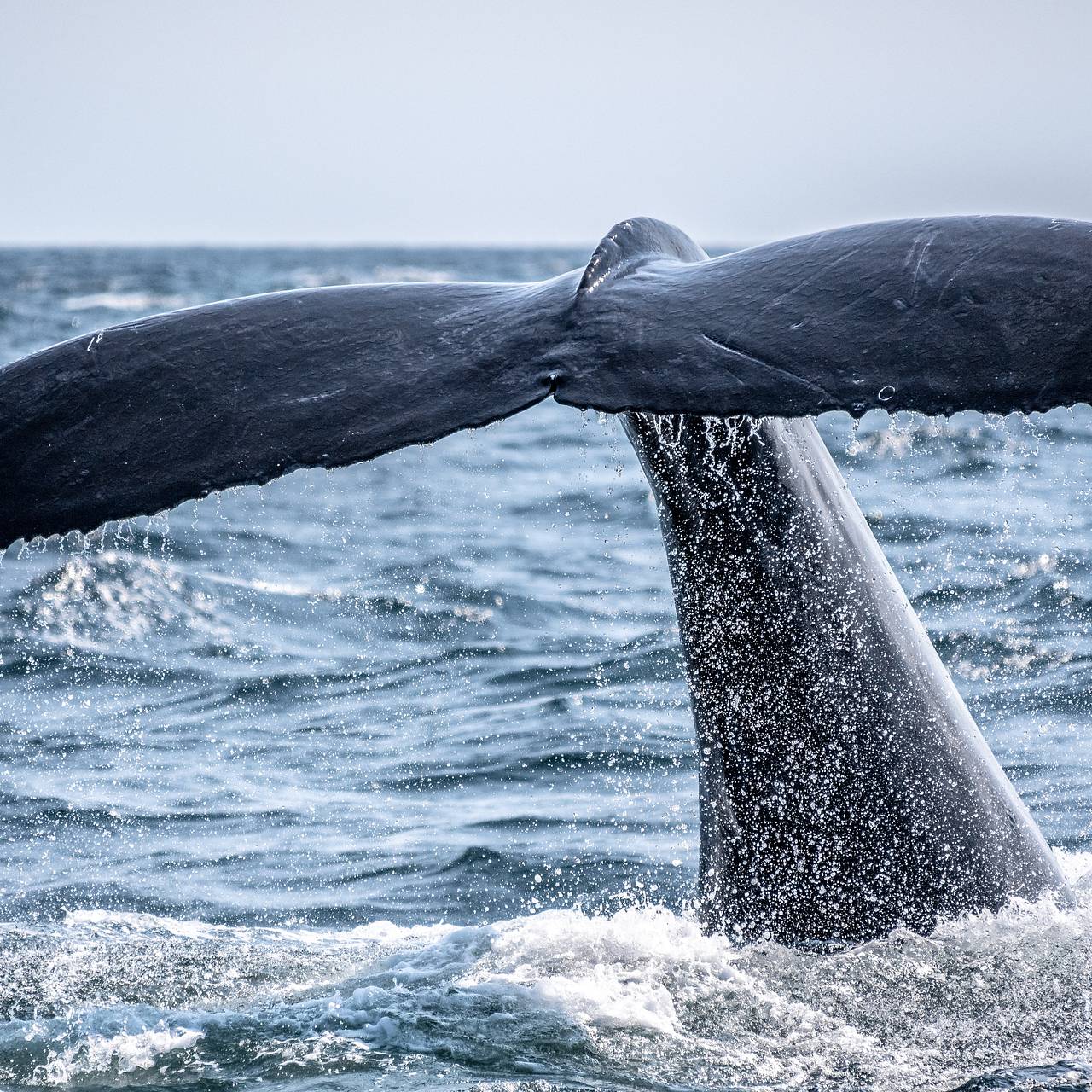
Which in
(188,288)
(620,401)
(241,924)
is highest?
(188,288)

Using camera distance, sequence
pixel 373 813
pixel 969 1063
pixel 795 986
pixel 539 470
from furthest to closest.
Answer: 1. pixel 539 470
2. pixel 373 813
3. pixel 795 986
4. pixel 969 1063

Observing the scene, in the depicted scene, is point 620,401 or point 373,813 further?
point 373,813

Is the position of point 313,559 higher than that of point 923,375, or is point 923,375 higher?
point 923,375

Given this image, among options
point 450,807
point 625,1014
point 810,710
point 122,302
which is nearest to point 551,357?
point 810,710

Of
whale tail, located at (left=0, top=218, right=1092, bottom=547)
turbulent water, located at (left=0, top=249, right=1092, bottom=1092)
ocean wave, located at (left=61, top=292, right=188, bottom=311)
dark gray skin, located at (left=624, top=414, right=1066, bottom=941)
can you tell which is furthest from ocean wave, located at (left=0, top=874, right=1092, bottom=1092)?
ocean wave, located at (left=61, top=292, right=188, bottom=311)

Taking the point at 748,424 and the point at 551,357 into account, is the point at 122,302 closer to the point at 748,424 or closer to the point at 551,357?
the point at 748,424

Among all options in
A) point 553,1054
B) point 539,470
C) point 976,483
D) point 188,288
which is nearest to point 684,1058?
point 553,1054

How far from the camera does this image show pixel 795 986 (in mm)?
3877

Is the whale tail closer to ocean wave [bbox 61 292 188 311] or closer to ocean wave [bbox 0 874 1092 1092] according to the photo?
ocean wave [bbox 0 874 1092 1092]

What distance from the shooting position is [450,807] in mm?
6523

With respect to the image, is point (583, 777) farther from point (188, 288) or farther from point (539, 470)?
point (188, 288)

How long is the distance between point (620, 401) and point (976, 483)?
10559 mm

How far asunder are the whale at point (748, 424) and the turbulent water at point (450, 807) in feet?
0.79

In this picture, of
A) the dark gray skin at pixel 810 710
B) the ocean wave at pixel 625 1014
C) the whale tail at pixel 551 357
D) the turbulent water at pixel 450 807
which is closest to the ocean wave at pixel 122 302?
the turbulent water at pixel 450 807
